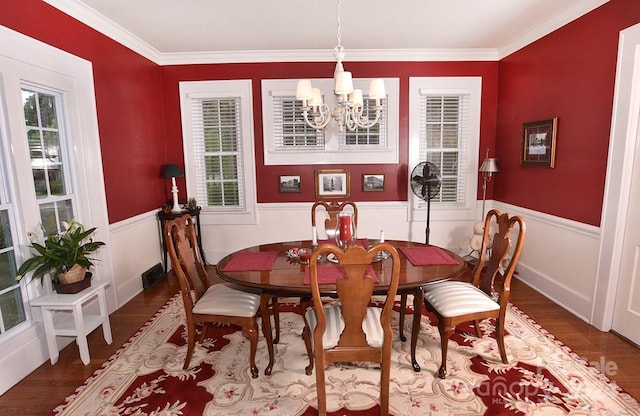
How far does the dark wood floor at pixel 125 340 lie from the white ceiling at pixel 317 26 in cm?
261

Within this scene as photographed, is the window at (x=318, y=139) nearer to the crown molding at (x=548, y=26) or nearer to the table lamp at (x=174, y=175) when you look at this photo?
the table lamp at (x=174, y=175)

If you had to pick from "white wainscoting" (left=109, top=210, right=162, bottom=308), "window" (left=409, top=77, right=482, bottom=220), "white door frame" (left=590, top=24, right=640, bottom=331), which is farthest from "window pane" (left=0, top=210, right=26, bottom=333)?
"white door frame" (left=590, top=24, right=640, bottom=331)

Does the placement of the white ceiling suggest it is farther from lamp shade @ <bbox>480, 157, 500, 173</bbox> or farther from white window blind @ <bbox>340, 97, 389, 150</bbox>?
lamp shade @ <bbox>480, 157, 500, 173</bbox>

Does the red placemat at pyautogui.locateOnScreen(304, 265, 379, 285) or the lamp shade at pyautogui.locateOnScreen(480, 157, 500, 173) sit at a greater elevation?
the lamp shade at pyautogui.locateOnScreen(480, 157, 500, 173)

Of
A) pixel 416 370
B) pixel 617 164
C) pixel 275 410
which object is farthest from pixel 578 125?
pixel 275 410

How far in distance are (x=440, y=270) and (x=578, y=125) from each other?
204 centimetres

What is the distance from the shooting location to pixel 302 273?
2.15 m

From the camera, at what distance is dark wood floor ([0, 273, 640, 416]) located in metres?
2.06

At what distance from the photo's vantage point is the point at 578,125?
296cm

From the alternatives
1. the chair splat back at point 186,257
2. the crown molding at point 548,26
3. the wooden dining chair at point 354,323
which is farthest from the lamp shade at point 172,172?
the crown molding at point 548,26

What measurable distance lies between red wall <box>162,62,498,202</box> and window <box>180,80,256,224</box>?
0.10 meters

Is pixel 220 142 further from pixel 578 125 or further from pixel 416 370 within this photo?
pixel 578 125

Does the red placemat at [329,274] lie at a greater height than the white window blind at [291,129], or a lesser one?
lesser

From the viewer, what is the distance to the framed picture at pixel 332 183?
441 cm
